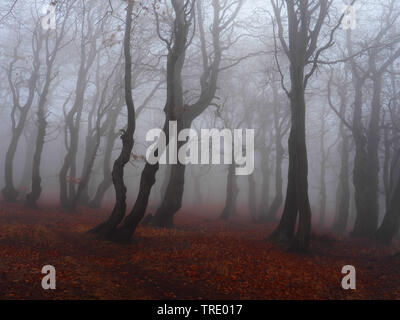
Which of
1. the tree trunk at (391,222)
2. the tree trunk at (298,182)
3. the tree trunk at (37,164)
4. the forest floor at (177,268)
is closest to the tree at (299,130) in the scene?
the tree trunk at (298,182)

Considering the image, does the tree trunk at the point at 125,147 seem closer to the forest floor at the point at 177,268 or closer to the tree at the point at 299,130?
the forest floor at the point at 177,268

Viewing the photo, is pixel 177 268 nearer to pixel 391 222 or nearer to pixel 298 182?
pixel 298 182

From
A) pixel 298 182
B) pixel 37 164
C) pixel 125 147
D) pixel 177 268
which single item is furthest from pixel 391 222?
pixel 37 164

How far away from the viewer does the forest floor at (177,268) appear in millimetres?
6617

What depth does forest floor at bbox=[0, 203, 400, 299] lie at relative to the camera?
261 inches

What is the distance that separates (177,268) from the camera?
805 cm

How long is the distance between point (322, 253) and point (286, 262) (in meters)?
2.46

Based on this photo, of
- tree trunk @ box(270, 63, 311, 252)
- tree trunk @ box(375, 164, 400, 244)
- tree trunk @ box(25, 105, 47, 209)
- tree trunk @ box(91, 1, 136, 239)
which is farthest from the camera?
tree trunk @ box(25, 105, 47, 209)

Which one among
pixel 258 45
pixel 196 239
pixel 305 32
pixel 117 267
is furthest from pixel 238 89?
pixel 117 267

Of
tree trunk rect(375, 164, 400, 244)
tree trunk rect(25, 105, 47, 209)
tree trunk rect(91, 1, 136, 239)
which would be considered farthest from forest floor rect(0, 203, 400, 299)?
tree trunk rect(25, 105, 47, 209)

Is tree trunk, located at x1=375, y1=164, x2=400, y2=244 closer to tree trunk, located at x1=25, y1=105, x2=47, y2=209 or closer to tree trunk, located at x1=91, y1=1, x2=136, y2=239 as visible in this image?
tree trunk, located at x1=91, y1=1, x2=136, y2=239

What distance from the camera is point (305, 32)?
11023 millimetres
